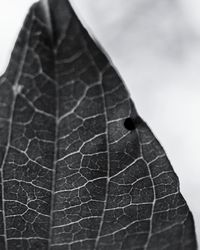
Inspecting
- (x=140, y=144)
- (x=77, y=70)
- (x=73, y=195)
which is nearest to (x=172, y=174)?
(x=140, y=144)

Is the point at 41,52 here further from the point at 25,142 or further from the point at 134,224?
the point at 134,224

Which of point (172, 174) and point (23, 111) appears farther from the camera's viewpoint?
point (172, 174)

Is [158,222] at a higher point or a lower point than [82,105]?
lower

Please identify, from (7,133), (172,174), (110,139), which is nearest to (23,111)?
(7,133)

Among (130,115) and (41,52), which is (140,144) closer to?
(130,115)

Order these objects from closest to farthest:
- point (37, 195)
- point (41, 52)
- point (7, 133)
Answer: point (41, 52) < point (7, 133) < point (37, 195)

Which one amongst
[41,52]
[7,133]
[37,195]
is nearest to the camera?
[41,52]

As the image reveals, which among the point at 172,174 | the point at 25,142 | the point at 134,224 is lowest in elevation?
the point at 134,224
